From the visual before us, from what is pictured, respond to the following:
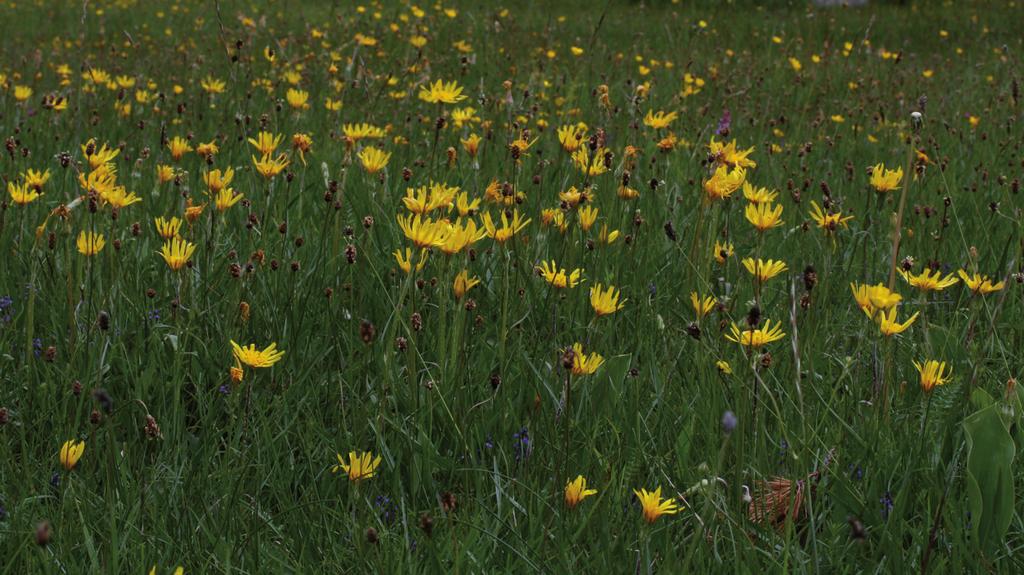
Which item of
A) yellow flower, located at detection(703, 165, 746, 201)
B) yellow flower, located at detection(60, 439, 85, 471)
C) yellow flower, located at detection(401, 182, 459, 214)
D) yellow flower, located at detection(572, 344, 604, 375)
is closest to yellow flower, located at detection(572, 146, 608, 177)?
yellow flower, located at detection(703, 165, 746, 201)

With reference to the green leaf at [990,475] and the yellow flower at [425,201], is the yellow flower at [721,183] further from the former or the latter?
the green leaf at [990,475]

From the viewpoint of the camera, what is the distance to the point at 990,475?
4.67 ft

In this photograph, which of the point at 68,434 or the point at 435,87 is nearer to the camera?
the point at 68,434

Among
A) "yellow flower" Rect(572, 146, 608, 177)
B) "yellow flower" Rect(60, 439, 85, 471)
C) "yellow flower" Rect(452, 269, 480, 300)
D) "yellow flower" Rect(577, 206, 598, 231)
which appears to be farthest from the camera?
"yellow flower" Rect(572, 146, 608, 177)

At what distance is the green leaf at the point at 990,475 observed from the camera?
1386mm

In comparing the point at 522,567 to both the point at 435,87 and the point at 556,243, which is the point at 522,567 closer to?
the point at 556,243

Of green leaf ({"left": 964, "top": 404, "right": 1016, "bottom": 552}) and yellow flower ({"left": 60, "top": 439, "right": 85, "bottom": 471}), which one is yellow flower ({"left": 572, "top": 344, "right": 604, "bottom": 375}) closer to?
green leaf ({"left": 964, "top": 404, "right": 1016, "bottom": 552})

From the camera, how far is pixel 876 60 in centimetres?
708

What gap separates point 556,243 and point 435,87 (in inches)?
22.5

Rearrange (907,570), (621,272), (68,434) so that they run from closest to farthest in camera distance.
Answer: (907,570) → (68,434) → (621,272)

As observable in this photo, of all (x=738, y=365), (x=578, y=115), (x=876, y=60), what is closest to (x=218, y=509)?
(x=738, y=365)

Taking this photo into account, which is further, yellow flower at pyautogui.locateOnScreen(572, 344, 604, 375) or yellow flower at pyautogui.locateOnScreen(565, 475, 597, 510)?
yellow flower at pyautogui.locateOnScreen(572, 344, 604, 375)

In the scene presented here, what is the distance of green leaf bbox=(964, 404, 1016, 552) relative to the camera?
1386mm

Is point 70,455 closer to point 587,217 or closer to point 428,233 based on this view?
point 428,233
